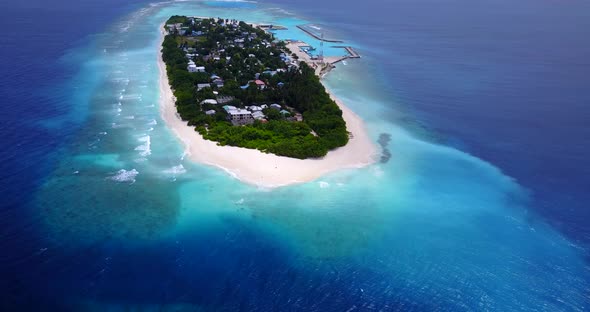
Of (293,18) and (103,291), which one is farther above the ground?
(293,18)

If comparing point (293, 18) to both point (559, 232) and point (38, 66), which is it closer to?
point (38, 66)

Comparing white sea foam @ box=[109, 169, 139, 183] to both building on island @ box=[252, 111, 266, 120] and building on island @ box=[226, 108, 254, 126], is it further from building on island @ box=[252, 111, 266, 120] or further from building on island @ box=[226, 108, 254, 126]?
building on island @ box=[252, 111, 266, 120]

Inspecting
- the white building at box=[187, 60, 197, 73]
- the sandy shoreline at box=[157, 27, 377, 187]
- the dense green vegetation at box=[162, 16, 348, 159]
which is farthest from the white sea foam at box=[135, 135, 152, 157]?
the white building at box=[187, 60, 197, 73]

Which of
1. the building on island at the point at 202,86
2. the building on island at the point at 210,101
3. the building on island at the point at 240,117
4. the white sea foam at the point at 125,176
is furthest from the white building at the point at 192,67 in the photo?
the white sea foam at the point at 125,176

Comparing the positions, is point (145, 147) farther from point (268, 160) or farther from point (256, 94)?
point (256, 94)

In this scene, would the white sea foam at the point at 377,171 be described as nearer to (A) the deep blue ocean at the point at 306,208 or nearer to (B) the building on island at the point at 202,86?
(A) the deep blue ocean at the point at 306,208

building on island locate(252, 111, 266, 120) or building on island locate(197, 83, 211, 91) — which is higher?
Answer: building on island locate(197, 83, 211, 91)

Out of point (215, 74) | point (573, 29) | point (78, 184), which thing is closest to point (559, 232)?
point (78, 184)
